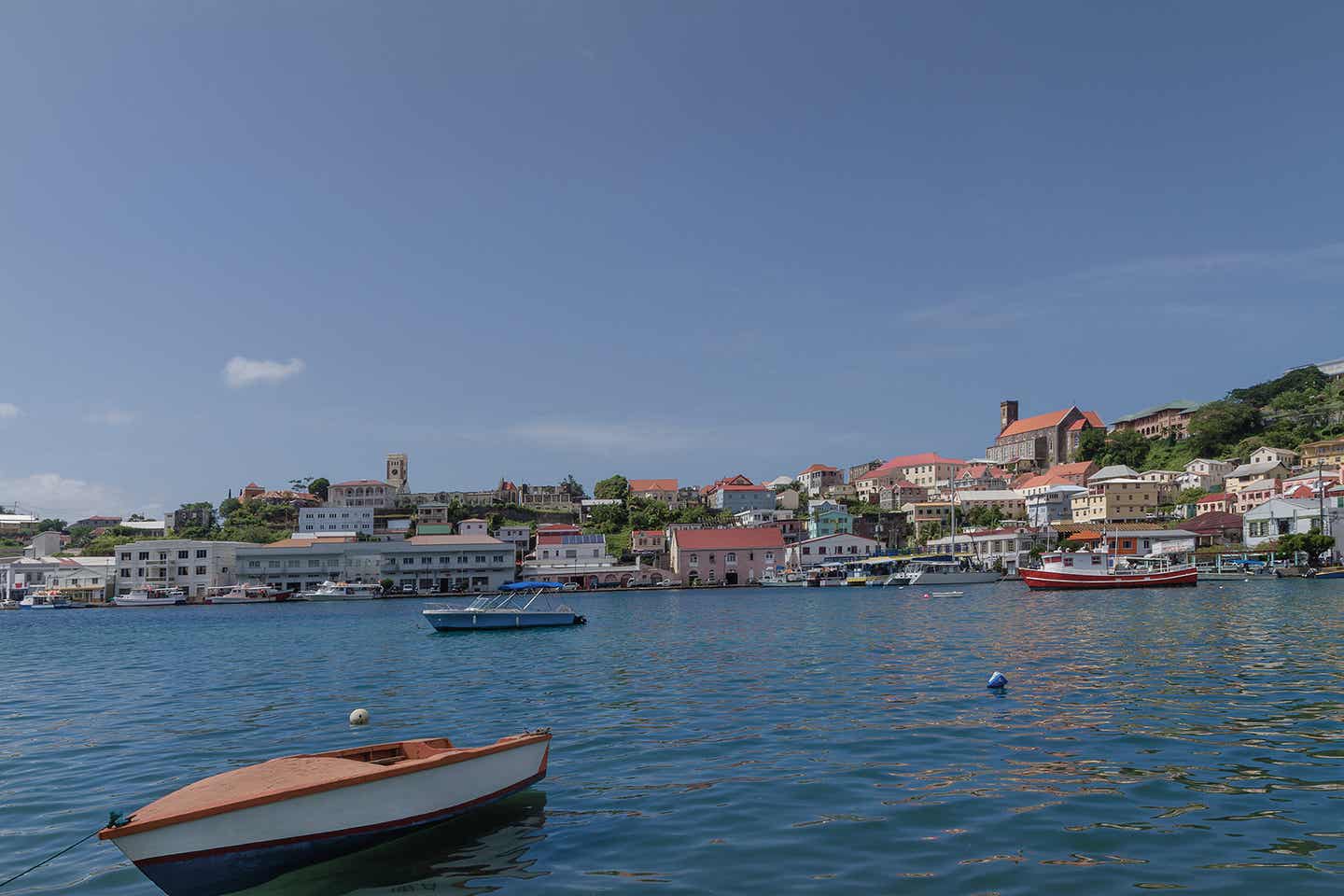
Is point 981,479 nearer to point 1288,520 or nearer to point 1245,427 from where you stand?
point 1245,427

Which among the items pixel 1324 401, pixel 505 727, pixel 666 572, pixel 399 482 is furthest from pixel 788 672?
pixel 399 482

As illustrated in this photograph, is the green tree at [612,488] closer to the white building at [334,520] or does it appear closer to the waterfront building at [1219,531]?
the white building at [334,520]

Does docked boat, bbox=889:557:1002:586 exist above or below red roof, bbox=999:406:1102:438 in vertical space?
below

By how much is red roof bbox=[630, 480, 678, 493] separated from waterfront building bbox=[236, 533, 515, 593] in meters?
65.6

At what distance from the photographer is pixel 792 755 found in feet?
42.7

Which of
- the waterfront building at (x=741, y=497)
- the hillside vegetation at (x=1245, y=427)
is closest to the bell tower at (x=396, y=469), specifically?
the waterfront building at (x=741, y=497)

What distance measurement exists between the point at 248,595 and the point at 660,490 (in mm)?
85605

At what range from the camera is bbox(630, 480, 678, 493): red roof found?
170 metres

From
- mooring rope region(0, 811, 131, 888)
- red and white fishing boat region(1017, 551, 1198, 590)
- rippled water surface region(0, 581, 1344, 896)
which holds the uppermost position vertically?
mooring rope region(0, 811, 131, 888)

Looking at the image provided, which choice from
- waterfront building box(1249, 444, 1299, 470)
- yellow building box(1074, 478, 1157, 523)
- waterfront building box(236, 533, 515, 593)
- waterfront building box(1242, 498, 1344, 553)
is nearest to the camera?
waterfront building box(1242, 498, 1344, 553)

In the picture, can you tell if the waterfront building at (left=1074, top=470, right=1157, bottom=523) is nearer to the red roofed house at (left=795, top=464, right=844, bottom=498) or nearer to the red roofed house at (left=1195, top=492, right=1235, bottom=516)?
the red roofed house at (left=1195, top=492, right=1235, bottom=516)

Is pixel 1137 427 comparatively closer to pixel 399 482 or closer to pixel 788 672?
pixel 399 482


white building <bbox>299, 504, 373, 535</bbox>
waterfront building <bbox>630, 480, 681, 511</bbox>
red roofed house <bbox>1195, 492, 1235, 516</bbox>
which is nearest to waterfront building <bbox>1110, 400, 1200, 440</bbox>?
red roofed house <bbox>1195, 492, 1235, 516</bbox>

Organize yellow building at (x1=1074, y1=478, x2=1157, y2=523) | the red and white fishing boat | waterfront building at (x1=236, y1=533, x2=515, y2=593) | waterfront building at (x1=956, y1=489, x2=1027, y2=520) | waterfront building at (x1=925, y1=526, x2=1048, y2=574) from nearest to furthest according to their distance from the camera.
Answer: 1. the red and white fishing boat
2. waterfront building at (x1=236, y1=533, x2=515, y2=593)
3. waterfront building at (x1=925, y1=526, x2=1048, y2=574)
4. yellow building at (x1=1074, y1=478, x2=1157, y2=523)
5. waterfront building at (x1=956, y1=489, x2=1027, y2=520)
